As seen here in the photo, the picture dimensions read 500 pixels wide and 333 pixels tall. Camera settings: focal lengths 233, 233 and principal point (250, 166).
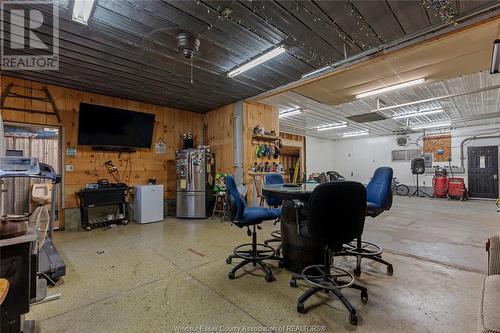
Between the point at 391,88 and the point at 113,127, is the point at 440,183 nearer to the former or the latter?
the point at 391,88

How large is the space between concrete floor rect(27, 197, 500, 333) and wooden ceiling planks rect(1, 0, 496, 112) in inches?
113

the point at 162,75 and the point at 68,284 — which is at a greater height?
the point at 162,75

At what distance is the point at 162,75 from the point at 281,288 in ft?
12.8

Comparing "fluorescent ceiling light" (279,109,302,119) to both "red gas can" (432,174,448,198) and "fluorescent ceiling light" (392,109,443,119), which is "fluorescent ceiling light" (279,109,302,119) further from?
"red gas can" (432,174,448,198)

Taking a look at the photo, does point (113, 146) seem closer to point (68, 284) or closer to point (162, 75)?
point (162, 75)

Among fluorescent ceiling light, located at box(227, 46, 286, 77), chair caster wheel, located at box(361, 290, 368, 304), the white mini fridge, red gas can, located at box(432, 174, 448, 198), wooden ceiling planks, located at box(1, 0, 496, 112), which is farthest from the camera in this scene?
red gas can, located at box(432, 174, 448, 198)

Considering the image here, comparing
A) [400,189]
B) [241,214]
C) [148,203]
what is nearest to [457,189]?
[400,189]

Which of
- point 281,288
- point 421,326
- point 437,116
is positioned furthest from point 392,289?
point 437,116

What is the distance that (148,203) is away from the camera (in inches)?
207

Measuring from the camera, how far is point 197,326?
68.9 inches

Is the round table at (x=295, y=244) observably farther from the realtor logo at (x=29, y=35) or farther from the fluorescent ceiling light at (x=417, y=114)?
the fluorescent ceiling light at (x=417, y=114)

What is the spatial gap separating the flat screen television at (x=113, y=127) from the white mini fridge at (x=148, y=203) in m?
1.05

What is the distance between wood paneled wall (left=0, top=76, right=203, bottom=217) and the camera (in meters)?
4.38

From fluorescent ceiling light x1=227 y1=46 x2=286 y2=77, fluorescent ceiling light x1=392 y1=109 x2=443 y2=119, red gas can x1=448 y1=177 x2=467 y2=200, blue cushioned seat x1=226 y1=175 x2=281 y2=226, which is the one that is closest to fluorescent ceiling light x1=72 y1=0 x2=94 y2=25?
fluorescent ceiling light x1=227 y1=46 x2=286 y2=77
